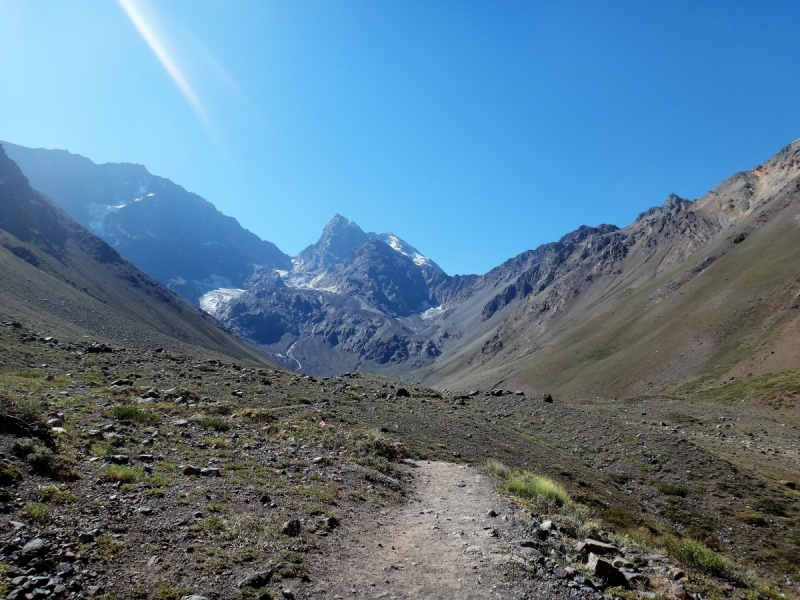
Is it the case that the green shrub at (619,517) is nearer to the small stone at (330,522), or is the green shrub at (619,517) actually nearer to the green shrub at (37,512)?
the small stone at (330,522)

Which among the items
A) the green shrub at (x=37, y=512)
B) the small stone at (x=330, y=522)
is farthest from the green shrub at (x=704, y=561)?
the green shrub at (x=37, y=512)

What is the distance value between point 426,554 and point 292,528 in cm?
304

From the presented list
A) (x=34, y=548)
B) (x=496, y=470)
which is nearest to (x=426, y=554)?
(x=34, y=548)

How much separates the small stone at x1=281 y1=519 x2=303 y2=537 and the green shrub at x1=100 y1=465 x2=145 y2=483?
4136 millimetres

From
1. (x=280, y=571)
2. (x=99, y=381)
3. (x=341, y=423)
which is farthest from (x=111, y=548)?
(x=99, y=381)

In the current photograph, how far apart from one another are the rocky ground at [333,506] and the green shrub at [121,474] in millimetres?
47

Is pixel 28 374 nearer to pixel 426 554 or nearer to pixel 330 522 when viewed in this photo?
pixel 330 522

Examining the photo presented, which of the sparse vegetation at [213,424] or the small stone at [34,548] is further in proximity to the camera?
the sparse vegetation at [213,424]

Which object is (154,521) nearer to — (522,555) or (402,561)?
(402,561)

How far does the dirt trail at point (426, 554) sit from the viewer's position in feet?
27.7

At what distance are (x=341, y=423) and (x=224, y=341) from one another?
163m

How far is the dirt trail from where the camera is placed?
332 inches

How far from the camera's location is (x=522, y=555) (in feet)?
32.5

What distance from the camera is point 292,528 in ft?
32.8
